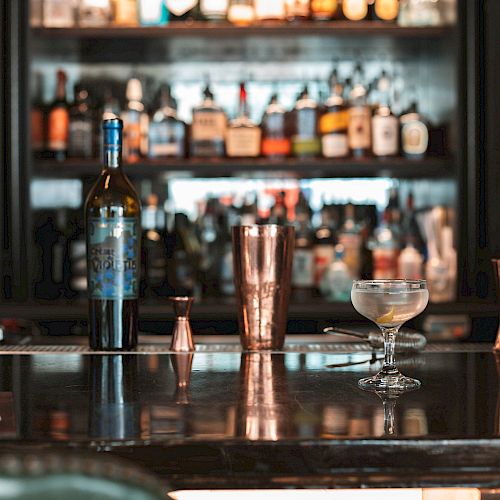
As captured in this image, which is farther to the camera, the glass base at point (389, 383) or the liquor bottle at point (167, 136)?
the liquor bottle at point (167, 136)

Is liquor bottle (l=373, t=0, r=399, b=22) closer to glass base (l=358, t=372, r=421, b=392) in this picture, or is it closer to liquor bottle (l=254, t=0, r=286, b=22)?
liquor bottle (l=254, t=0, r=286, b=22)

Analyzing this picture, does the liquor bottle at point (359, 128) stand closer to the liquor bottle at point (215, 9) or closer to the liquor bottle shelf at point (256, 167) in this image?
the liquor bottle shelf at point (256, 167)

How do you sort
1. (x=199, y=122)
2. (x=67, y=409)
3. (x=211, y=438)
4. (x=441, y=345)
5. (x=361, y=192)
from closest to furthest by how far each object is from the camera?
(x=211, y=438) < (x=67, y=409) < (x=441, y=345) < (x=199, y=122) < (x=361, y=192)

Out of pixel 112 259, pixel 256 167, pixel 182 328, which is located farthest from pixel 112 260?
pixel 256 167

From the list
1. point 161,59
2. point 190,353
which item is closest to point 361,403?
point 190,353

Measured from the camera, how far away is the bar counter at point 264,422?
24.7 inches

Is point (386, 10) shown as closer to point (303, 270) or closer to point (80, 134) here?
point (303, 270)

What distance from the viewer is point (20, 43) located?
237cm

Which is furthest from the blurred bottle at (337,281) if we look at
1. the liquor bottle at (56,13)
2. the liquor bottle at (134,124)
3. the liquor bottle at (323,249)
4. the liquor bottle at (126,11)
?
the liquor bottle at (56,13)

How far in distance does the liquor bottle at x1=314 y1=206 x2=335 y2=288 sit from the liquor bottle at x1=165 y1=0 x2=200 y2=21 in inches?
27.3

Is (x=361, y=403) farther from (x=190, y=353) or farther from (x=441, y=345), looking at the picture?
(x=441, y=345)

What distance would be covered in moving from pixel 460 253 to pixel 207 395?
5.40 feet

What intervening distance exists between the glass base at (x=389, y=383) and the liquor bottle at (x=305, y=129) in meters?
1.64

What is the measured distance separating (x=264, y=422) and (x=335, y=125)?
191cm
